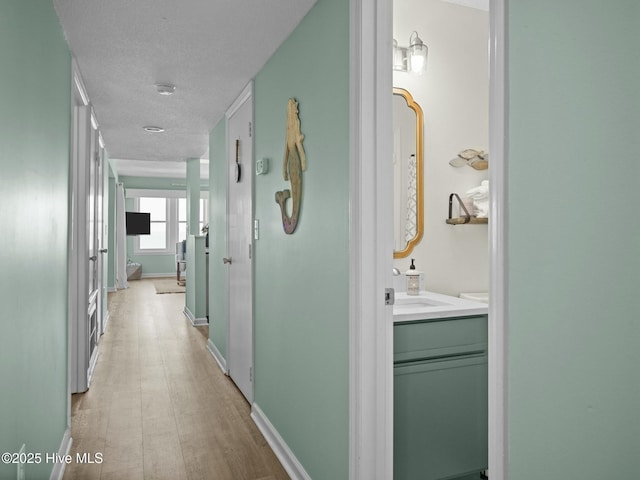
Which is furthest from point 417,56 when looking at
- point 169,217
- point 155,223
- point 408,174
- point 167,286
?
point 155,223

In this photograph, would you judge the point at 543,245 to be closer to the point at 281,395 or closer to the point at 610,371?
the point at 610,371

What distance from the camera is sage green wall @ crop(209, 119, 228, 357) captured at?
4.21m

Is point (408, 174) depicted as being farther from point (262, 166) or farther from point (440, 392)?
point (440, 392)

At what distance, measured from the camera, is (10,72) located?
1.35 m

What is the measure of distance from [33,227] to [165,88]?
187 cm

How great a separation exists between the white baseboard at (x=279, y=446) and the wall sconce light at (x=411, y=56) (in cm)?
218

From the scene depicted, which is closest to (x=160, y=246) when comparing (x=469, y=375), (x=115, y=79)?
(x=115, y=79)

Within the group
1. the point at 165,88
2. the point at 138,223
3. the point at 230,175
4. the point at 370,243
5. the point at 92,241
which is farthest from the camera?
the point at 138,223

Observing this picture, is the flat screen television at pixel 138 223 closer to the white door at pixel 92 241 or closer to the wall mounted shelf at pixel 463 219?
the white door at pixel 92 241

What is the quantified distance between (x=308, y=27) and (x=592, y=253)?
1624 millimetres

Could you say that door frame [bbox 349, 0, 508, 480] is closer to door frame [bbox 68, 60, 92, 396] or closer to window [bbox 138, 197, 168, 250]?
door frame [bbox 68, 60, 92, 396]

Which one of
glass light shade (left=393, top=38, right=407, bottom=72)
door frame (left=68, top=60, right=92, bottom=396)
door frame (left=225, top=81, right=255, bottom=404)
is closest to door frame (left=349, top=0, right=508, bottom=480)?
glass light shade (left=393, top=38, right=407, bottom=72)

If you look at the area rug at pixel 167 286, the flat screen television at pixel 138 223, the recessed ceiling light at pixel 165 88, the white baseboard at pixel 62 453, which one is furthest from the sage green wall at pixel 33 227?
the flat screen television at pixel 138 223

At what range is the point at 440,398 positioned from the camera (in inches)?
80.7
